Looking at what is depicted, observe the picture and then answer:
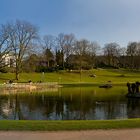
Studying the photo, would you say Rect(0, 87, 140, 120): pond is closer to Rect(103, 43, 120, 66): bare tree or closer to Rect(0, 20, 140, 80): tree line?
Rect(0, 20, 140, 80): tree line

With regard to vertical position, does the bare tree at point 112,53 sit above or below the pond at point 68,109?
above

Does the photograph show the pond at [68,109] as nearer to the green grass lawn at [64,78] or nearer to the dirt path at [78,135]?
the dirt path at [78,135]

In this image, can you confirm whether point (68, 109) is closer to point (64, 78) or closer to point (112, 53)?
point (64, 78)

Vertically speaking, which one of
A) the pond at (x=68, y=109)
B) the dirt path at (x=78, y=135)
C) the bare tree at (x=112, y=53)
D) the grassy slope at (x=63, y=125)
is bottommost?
the pond at (x=68, y=109)

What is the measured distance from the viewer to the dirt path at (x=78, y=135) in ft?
49.5

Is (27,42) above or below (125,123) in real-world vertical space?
above

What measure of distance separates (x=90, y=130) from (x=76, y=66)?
11732 centimetres

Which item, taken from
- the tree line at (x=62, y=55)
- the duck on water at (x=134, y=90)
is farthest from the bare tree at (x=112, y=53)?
the duck on water at (x=134, y=90)

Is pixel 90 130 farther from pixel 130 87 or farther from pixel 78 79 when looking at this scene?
pixel 78 79

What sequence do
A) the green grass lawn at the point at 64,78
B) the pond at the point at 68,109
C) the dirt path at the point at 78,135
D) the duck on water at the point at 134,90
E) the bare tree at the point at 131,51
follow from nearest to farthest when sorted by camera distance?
the dirt path at the point at 78,135, the pond at the point at 68,109, the duck on water at the point at 134,90, the green grass lawn at the point at 64,78, the bare tree at the point at 131,51

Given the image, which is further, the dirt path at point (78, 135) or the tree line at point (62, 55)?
the tree line at point (62, 55)

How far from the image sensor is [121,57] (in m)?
172

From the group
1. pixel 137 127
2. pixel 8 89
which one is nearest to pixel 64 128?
pixel 137 127

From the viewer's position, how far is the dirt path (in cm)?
1509
